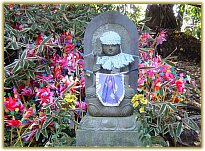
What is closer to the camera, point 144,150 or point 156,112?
point 144,150

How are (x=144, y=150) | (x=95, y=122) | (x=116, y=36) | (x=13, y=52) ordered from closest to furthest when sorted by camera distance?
(x=144, y=150) < (x=95, y=122) < (x=116, y=36) < (x=13, y=52)

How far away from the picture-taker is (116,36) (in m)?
3.04

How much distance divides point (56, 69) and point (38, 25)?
1.95 ft

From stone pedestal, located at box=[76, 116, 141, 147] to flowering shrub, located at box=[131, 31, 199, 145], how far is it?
0.16 metres

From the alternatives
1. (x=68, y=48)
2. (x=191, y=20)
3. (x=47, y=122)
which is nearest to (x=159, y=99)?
(x=68, y=48)

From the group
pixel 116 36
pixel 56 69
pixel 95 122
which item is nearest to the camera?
pixel 95 122

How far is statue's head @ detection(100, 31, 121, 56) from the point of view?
2.99 metres

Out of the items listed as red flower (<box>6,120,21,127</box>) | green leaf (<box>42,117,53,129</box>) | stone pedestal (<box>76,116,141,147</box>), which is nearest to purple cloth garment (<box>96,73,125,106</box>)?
stone pedestal (<box>76,116,141,147</box>)

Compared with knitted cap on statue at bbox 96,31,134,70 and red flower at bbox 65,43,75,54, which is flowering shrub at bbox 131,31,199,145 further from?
red flower at bbox 65,43,75,54

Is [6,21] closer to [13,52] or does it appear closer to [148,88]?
[13,52]

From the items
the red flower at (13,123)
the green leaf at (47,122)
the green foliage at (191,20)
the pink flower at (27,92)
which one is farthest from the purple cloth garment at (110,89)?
the green foliage at (191,20)

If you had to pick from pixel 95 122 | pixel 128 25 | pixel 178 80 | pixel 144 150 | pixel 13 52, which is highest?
pixel 128 25

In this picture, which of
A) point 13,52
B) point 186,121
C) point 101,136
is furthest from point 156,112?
point 13,52

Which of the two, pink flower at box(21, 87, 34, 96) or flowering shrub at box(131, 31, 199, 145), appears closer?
flowering shrub at box(131, 31, 199, 145)
